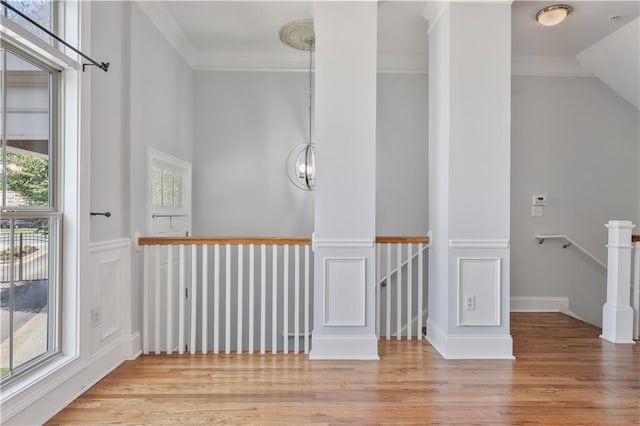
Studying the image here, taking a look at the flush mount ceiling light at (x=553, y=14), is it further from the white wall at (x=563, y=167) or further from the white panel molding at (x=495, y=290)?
the white panel molding at (x=495, y=290)

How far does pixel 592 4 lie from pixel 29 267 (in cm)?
432

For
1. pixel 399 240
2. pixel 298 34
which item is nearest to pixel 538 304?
pixel 399 240

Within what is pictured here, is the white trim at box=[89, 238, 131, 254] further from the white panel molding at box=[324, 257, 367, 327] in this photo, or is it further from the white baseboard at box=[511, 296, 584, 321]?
the white baseboard at box=[511, 296, 584, 321]

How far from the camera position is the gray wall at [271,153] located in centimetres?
404

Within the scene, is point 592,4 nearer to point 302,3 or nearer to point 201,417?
point 302,3

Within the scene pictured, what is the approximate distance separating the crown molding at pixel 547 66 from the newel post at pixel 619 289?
1.83 metres

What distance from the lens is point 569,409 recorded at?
204 cm

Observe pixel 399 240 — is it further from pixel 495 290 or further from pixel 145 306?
pixel 145 306

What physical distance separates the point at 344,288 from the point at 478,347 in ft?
3.55

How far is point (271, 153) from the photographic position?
13.4ft

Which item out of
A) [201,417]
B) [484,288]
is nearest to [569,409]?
[484,288]

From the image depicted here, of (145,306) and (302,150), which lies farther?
(302,150)

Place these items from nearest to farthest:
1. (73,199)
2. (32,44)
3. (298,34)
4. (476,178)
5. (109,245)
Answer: (32,44) < (73,199) < (109,245) < (476,178) < (298,34)

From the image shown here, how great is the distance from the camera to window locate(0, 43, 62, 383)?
1.76 m
